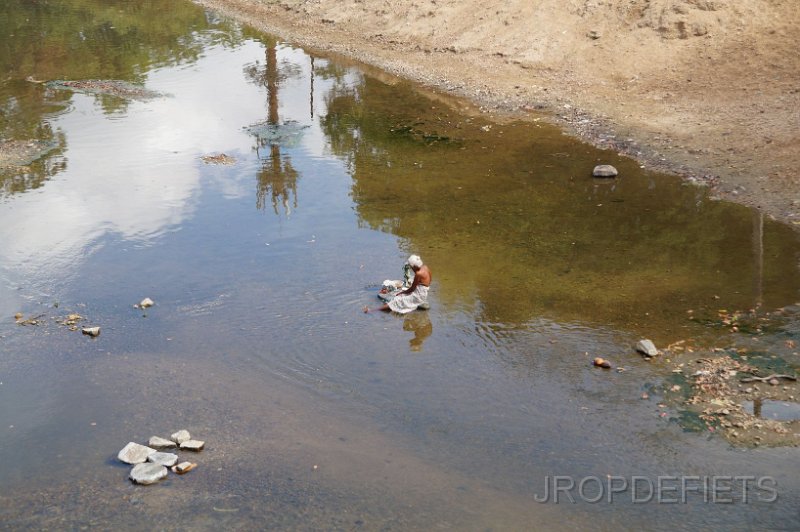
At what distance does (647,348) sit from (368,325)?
4.36 meters

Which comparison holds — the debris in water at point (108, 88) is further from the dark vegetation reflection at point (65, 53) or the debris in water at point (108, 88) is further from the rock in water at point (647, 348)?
the rock in water at point (647, 348)

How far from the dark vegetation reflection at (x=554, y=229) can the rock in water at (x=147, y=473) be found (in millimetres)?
5647

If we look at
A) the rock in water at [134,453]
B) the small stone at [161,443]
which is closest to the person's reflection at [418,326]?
the small stone at [161,443]

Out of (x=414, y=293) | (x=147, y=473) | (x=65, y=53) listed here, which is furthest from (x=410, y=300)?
(x=65, y=53)

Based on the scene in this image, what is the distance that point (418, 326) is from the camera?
12734 millimetres

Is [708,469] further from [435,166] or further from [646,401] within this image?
[435,166]

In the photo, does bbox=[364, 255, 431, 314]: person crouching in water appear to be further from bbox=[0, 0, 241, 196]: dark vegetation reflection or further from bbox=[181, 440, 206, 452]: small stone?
bbox=[0, 0, 241, 196]: dark vegetation reflection

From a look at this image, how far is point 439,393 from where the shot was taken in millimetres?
10914

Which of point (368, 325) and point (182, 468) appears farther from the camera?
point (368, 325)

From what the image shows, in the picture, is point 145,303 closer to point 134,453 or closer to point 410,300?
point 134,453

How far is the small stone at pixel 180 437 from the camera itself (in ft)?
32.3

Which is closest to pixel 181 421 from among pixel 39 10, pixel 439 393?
pixel 439 393

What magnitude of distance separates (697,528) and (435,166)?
1252 cm

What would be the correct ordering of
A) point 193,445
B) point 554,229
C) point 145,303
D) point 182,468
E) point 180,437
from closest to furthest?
point 182,468
point 193,445
point 180,437
point 145,303
point 554,229
